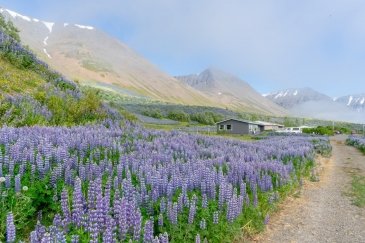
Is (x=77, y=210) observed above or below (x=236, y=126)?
below

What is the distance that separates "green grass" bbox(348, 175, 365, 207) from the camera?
11852mm

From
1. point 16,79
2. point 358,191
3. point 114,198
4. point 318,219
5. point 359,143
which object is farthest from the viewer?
point 359,143

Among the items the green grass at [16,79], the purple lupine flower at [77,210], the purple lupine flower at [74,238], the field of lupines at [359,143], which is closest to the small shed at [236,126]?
the field of lupines at [359,143]

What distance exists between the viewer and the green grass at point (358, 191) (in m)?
11.9

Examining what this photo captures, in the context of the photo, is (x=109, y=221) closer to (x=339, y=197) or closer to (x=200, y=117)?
(x=339, y=197)

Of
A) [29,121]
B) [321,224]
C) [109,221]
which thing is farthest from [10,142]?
[321,224]

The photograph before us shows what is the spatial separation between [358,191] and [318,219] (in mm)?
4432

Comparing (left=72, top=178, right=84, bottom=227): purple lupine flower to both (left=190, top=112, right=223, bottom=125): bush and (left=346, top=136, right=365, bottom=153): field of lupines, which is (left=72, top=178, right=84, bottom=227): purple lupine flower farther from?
(left=190, top=112, right=223, bottom=125): bush

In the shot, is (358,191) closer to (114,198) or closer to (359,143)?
(114,198)

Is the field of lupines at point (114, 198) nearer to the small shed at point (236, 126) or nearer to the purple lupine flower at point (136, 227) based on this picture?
the purple lupine flower at point (136, 227)

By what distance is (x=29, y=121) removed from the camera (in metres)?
14.9

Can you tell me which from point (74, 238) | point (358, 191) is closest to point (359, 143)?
point (358, 191)

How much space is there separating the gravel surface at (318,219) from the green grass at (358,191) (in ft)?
0.76

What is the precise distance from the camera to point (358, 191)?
43.9ft
